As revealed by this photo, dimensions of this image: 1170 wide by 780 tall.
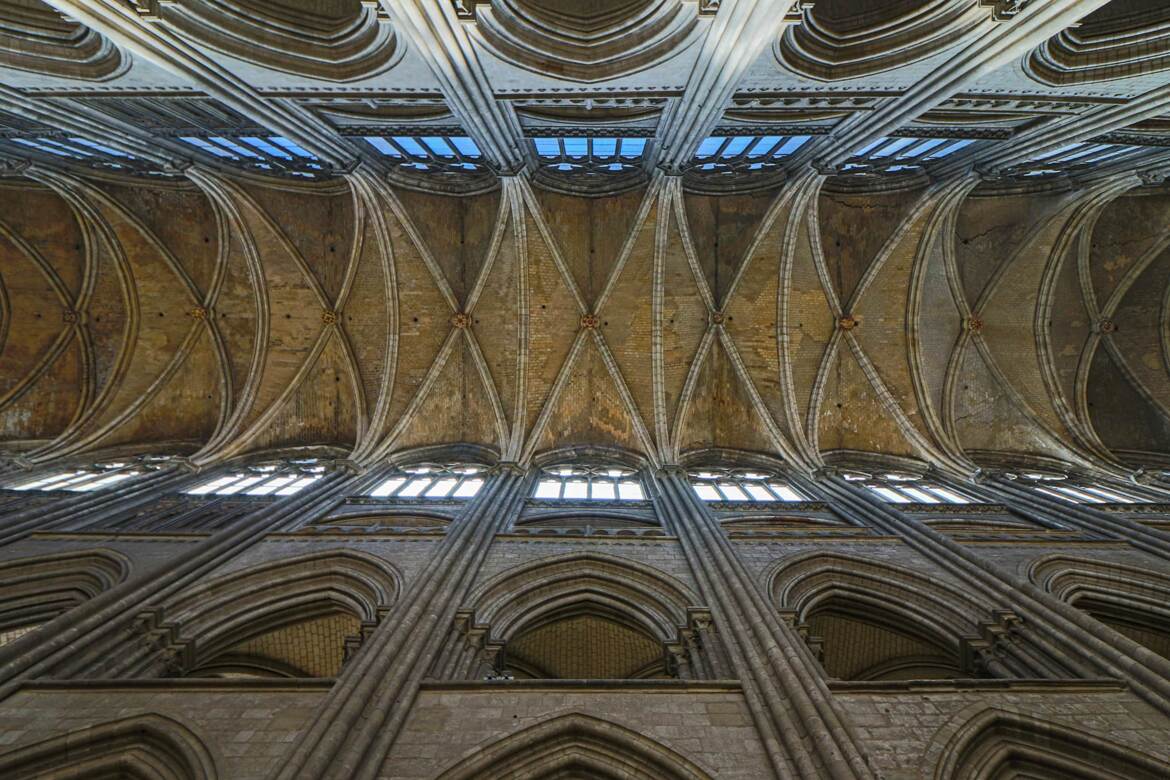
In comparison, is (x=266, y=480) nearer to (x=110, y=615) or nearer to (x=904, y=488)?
(x=110, y=615)

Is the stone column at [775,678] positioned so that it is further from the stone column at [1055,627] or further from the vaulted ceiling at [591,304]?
the vaulted ceiling at [591,304]

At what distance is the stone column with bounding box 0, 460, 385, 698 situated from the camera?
561cm

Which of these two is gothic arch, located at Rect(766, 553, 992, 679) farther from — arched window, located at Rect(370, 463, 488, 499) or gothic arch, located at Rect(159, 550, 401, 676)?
arched window, located at Rect(370, 463, 488, 499)

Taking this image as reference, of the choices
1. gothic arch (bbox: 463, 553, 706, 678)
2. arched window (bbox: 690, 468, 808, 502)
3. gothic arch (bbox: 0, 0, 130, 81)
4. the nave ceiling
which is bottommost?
gothic arch (bbox: 463, 553, 706, 678)

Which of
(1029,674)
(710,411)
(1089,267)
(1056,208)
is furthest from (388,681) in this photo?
(1089,267)

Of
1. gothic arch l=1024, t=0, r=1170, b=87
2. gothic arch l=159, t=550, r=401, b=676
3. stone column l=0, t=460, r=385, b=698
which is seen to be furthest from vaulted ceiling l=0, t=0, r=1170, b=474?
gothic arch l=159, t=550, r=401, b=676

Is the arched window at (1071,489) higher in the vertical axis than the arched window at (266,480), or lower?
higher

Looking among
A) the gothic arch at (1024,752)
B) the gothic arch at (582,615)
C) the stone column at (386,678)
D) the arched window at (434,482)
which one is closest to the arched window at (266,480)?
the arched window at (434,482)

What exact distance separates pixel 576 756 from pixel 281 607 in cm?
516

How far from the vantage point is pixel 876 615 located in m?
8.10

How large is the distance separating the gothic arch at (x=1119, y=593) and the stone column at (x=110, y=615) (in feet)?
38.8

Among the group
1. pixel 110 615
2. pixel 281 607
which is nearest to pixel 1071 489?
pixel 281 607

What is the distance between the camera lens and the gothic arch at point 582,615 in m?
7.42

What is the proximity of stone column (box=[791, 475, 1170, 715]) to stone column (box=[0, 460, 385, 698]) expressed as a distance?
33.8 ft
